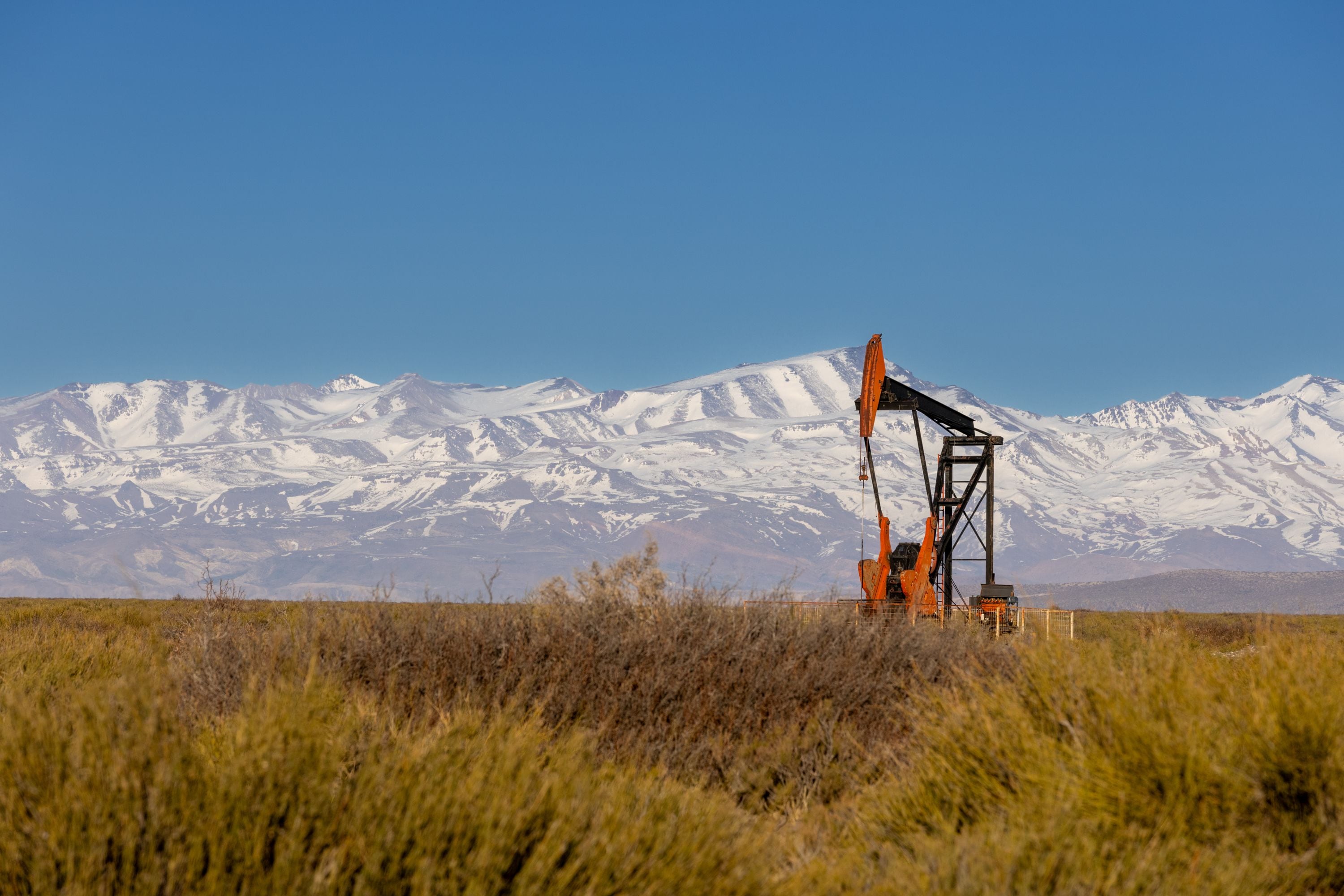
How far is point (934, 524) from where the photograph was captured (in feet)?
98.4

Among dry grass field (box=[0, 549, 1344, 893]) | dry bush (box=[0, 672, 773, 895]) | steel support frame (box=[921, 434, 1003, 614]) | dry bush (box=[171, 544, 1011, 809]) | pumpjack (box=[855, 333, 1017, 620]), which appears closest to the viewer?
dry bush (box=[0, 672, 773, 895])

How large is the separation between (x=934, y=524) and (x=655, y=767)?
19.7 metres

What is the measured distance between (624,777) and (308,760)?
2528 mm

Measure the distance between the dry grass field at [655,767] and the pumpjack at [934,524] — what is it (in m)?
13.0

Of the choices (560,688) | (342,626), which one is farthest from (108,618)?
(560,688)

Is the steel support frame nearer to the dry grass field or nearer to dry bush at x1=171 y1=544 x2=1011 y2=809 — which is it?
dry bush at x1=171 y1=544 x2=1011 y2=809

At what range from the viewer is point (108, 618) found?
32281 mm

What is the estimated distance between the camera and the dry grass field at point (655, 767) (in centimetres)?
625

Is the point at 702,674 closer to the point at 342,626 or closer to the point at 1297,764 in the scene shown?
the point at 342,626

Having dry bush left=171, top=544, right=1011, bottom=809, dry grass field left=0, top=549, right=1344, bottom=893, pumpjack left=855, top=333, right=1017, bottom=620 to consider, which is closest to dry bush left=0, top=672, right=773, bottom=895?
dry grass field left=0, top=549, right=1344, bottom=893

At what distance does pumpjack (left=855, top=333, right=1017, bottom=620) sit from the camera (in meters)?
27.8

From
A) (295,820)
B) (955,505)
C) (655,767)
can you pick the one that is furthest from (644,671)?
(955,505)

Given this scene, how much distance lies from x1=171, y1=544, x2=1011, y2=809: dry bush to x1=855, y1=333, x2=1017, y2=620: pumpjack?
36.1ft

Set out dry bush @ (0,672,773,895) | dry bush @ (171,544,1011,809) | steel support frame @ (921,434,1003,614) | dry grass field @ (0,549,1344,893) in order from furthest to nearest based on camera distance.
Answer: steel support frame @ (921,434,1003,614)
dry bush @ (171,544,1011,809)
dry grass field @ (0,549,1344,893)
dry bush @ (0,672,773,895)
